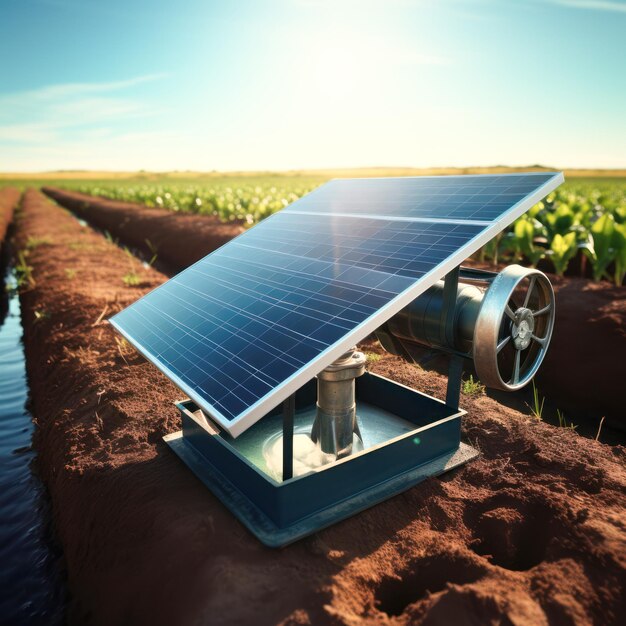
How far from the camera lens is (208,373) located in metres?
2.90

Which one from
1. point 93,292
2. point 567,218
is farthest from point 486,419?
point 567,218

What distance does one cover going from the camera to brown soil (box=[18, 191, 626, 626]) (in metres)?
2.57

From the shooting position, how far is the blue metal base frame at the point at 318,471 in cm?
299

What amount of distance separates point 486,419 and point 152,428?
2901mm

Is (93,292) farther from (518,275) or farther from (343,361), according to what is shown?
(518,275)

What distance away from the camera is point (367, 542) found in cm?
302

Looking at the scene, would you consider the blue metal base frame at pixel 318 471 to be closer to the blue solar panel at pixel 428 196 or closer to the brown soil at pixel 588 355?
the blue solar panel at pixel 428 196

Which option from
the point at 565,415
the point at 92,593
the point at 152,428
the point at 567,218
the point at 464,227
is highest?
the point at 464,227

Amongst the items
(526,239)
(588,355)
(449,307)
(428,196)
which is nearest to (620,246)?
(526,239)

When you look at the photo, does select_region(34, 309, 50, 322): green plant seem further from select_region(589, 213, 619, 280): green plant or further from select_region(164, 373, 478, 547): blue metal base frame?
select_region(589, 213, 619, 280): green plant

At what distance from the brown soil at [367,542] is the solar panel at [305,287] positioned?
3.07 ft

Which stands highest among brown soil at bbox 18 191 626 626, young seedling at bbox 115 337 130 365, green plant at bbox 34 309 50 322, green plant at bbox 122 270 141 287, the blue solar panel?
the blue solar panel

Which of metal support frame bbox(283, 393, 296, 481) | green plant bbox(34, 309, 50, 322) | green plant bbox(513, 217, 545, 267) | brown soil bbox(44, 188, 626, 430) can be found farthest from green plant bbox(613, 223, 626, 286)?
green plant bbox(34, 309, 50, 322)

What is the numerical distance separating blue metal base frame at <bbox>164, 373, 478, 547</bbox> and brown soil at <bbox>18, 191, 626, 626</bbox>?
0.09m
